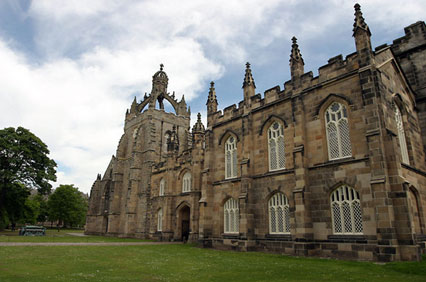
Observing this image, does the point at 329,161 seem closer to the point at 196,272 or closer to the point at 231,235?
the point at 231,235

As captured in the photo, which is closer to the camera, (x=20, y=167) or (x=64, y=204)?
(x=20, y=167)

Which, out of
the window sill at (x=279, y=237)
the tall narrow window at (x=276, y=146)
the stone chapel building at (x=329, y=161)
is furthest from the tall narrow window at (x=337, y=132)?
the window sill at (x=279, y=237)

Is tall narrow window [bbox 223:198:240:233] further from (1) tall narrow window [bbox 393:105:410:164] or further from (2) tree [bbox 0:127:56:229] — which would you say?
(2) tree [bbox 0:127:56:229]

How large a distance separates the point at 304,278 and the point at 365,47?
1326cm

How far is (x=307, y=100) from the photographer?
19.5 meters

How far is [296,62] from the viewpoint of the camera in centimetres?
2059

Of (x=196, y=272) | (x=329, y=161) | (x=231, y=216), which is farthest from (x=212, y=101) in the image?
(x=196, y=272)

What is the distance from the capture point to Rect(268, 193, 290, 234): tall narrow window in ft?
62.9

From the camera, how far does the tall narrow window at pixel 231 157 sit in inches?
944

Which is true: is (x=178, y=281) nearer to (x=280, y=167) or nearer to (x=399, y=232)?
(x=399, y=232)

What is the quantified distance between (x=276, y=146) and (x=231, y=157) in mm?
4633

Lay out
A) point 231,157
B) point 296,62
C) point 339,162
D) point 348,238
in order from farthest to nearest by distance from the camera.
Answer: point 231,157, point 296,62, point 339,162, point 348,238

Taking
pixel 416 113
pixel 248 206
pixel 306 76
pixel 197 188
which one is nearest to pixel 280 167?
pixel 248 206

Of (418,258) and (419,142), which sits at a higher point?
(419,142)
